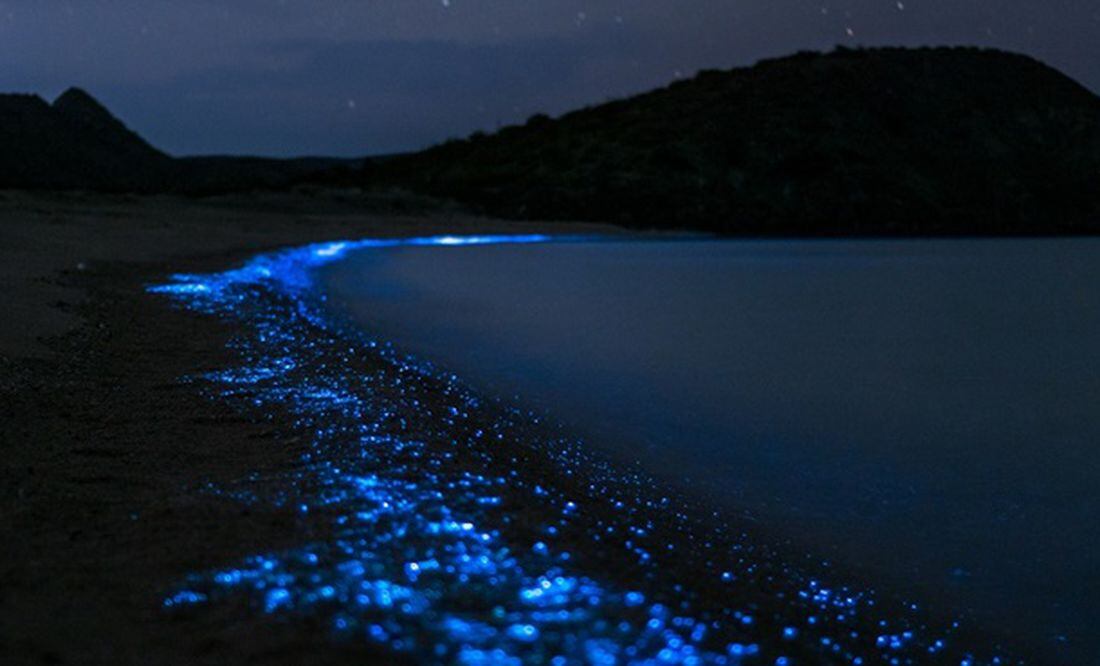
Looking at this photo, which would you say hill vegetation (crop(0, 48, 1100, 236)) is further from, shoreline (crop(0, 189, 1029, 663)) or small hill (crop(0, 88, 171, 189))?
small hill (crop(0, 88, 171, 189))

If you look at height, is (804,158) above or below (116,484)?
above

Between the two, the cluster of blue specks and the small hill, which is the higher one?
the small hill

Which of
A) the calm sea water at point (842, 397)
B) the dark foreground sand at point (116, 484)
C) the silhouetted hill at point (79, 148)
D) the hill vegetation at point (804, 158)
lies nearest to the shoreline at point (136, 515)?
the dark foreground sand at point (116, 484)

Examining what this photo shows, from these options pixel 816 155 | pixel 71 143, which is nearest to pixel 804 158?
pixel 816 155

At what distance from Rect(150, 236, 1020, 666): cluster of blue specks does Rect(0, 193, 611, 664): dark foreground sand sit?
106 mm

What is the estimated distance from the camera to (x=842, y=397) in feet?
16.6

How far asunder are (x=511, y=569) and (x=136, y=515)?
39.2 inches

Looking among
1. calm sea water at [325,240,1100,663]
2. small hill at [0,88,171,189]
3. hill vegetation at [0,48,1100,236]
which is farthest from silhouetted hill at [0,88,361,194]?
→ calm sea water at [325,240,1100,663]

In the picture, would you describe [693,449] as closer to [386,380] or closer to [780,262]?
[386,380]

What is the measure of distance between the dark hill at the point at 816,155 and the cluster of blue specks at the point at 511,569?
2333cm

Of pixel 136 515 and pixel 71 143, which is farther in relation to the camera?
pixel 71 143

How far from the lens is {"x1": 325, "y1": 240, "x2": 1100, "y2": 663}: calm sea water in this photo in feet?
9.21

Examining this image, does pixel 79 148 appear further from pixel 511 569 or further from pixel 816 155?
pixel 511 569

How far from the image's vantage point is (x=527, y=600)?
2.07 metres
